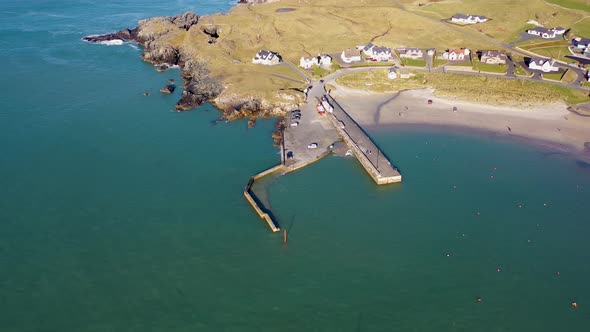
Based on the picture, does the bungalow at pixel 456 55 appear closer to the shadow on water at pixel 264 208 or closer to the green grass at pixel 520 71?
the green grass at pixel 520 71

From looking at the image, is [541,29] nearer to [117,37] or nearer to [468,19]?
[468,19]

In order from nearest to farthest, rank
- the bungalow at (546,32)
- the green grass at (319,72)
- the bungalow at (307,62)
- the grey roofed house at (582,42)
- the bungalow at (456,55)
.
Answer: the green grass at (319,72) < the bungalow at (307,62) < the bungalow at (456,55) < the grey roofed house at (582,42) < the bungalow at (546,32)

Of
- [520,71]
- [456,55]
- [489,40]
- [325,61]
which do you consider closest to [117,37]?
[325,61]

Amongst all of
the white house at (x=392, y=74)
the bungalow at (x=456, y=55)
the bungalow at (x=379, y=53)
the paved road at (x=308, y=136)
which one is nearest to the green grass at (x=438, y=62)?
the bungalow at (x=456, y=55)

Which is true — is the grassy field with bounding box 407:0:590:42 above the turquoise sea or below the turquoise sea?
above

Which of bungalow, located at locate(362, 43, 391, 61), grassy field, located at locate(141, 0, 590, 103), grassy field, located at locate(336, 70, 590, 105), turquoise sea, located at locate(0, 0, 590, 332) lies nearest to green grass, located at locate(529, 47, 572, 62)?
grassy field, located at locate(141, 0, 590, 103)

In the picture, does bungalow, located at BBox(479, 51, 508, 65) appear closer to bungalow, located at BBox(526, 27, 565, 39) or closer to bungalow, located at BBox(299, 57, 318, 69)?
bungalow, located at BBox(526, 27, 565, 39)
